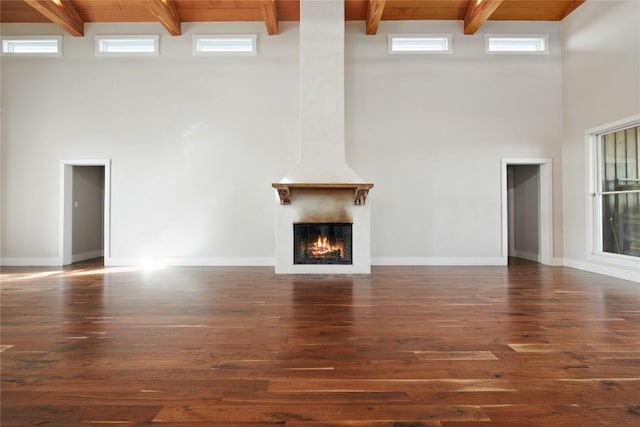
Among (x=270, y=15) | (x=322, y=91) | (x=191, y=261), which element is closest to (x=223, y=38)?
(x=270, y=15)

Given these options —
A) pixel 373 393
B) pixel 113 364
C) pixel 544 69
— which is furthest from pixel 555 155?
pixel 113 364

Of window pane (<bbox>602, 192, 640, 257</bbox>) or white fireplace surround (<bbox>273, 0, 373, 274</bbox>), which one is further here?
white fireplace surround (<bbox>273, 0, 373, 274</bbox>)

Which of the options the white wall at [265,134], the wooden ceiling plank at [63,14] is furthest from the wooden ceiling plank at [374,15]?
the wooden ceiling plank at [63,14]

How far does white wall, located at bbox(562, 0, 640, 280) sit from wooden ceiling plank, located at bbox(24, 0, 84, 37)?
8.11 m

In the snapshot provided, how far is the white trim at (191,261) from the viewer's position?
598cm

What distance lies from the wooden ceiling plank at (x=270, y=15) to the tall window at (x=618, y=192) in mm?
5291

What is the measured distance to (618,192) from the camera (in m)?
4.94

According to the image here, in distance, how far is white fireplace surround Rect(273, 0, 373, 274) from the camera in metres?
5.07

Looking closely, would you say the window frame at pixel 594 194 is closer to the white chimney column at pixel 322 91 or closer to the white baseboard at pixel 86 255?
the white chimney column at pixel 322 91

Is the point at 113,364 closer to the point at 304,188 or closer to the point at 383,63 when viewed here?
the point at 304,188

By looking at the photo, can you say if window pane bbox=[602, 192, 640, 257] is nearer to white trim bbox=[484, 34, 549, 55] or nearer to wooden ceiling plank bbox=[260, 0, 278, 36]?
white trim bbox=[484, 34, 549, 55]

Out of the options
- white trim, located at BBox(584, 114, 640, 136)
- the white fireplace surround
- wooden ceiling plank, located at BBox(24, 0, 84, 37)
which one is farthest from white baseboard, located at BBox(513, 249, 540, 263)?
wooden ceiling plank, located at BBox(24, 0, 84, 37)

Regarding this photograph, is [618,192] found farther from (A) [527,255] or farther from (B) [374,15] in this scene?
(B) [374,15]

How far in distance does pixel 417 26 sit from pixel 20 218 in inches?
300
